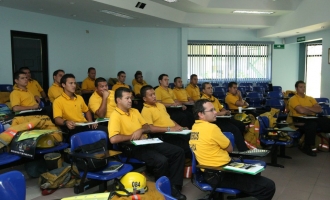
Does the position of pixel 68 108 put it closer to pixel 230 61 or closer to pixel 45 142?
pixel 45 142

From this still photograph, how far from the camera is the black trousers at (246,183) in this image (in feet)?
8.82

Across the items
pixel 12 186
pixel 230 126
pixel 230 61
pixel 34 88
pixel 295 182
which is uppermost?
pixel 230 61

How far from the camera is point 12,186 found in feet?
6.20

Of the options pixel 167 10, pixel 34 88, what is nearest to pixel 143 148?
pixel 34 88

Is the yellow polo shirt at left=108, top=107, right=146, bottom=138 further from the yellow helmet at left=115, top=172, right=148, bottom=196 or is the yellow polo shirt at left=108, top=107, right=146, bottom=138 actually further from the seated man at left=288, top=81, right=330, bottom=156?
the seated man at left=288, top=81, right=330, bottom=156

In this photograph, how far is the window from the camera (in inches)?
467

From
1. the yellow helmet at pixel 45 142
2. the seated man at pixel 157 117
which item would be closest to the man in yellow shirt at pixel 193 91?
the seated man at pixel 157 117

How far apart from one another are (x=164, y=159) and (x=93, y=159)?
80 cm

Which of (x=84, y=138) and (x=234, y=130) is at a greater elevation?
(x=84, y=138)

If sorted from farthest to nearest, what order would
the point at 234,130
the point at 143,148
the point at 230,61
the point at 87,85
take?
1. the point at 230,61
2. the point at 87,85
3. the point at 234,130
4. the point at 143,148

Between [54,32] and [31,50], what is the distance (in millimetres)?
823

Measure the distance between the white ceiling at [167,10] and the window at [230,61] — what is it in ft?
4.22

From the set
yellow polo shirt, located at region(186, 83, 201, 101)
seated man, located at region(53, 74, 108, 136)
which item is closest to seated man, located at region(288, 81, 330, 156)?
yellow polo shirt, located at region(186, 83, 201, 101)

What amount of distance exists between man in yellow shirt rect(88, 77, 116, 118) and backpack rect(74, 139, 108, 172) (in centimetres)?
140
